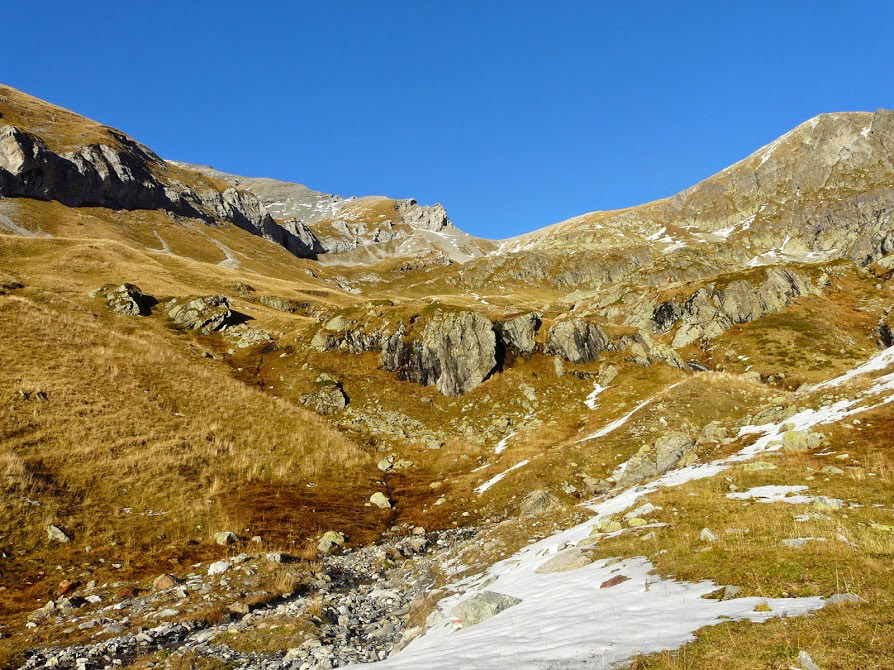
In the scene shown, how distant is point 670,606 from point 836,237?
255m

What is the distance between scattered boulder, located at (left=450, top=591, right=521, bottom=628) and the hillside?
0.24ft

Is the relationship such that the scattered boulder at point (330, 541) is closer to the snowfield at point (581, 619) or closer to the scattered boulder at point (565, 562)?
the snowfield at point (581, 619)

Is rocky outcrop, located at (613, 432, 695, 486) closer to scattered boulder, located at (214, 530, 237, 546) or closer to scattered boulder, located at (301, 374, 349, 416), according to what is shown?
scattered boulder, located at (214, 530, 237, 546)

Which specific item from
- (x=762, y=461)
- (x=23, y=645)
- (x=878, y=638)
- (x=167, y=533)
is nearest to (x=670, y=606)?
(x=878, y=638)

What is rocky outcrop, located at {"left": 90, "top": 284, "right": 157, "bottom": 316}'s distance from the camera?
74062 mm

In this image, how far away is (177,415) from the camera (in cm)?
3975

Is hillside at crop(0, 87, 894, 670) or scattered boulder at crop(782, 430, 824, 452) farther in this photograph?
scattered boulder at crop(782, 430, 824, 452)

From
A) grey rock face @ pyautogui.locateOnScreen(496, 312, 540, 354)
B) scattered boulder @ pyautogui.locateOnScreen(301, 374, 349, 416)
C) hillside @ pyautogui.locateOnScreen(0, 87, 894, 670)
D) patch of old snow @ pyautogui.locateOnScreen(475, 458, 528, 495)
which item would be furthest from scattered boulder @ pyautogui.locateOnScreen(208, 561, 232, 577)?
grey rock face @ pyautogui.locateOnScreen(496, 312, 540, 354)

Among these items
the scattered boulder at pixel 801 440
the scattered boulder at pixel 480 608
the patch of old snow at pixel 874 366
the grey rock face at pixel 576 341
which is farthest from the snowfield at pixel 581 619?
the grey rock face at pixel 576 341

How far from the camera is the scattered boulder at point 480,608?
1184cm

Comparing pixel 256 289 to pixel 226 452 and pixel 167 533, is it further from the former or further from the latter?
pixel 167 533

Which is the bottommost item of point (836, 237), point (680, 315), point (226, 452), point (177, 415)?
point (226, 452)

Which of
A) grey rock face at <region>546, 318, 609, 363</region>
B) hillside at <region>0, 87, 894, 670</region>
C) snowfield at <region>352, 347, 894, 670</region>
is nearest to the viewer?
snowfield at <region>352, 347, 894, 670</region>

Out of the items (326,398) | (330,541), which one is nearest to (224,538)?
(330,541)
